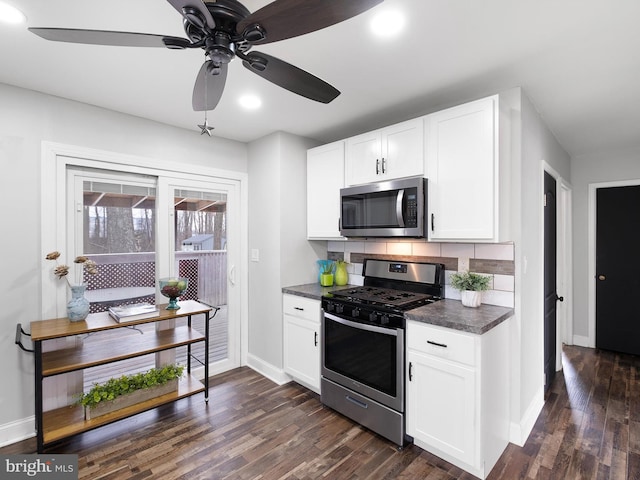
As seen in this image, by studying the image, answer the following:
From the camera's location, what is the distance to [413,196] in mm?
2346

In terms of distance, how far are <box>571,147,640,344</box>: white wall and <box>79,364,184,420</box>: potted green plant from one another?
4.71m

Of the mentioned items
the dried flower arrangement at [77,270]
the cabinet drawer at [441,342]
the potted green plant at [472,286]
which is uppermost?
the dried flower arrangement at [77,270]

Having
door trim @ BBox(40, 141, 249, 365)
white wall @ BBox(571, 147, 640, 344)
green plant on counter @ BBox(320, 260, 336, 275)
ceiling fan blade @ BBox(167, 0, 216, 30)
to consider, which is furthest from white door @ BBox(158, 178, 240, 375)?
white wall @ BBox(571, 147, 640, 344)

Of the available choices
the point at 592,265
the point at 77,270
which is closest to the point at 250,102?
the point at 77,270

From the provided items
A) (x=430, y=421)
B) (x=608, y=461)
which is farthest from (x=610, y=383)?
(x=430, y=421)

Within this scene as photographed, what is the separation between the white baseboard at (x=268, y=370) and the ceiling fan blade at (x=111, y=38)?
2793 mm

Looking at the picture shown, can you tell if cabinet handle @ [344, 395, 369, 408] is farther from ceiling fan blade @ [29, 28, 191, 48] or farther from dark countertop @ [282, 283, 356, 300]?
ceiling fan blade @ [29, 28, 191, 48]

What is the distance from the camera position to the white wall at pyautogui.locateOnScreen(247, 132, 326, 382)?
314 centimetres

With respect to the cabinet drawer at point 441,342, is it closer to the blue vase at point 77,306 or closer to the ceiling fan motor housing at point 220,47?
the ceiling fan motor housing at point 220,47

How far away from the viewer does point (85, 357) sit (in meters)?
2.22

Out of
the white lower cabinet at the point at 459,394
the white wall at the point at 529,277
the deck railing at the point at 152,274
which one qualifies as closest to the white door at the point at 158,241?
the deck railing at the point at 152,274

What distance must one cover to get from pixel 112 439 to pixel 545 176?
157 inches

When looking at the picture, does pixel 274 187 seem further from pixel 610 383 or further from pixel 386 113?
pixel 610 383

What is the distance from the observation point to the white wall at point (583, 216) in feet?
12.6
